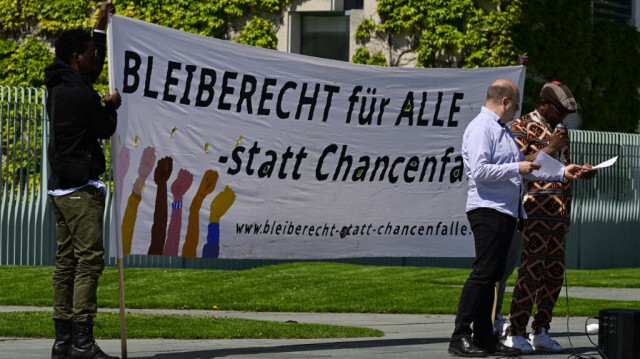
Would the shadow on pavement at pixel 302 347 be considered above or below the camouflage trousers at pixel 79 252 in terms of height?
below

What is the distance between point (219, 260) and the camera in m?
23.5

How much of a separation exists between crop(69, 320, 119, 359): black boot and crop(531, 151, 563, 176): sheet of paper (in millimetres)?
3281

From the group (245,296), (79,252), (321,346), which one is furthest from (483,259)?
(245,296)

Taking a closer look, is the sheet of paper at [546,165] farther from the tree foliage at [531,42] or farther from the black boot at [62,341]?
the tree foliage at [531,42]

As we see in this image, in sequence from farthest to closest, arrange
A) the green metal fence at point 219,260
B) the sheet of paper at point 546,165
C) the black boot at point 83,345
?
the green metal fence at point 219,260, the sheet of paper at point 546,165, the black boot at point 83,345

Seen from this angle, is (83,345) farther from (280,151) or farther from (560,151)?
(560,151)

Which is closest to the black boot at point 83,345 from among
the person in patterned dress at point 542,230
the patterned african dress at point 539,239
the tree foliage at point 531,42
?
Answer: the person in patterned dress at point 542,230

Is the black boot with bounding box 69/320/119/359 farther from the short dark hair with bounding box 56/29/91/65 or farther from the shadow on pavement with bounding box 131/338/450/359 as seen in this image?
the short dark hair with bounding box 56/29/91/65

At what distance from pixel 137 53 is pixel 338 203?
2179 mm

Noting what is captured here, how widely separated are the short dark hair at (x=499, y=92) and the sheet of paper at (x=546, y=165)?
481mm

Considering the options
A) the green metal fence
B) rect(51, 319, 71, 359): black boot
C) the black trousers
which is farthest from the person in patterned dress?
the green metal fence

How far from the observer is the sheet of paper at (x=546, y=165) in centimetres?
984

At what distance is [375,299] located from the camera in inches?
612

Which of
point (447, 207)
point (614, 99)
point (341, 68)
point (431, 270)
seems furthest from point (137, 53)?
point (614, 99)
